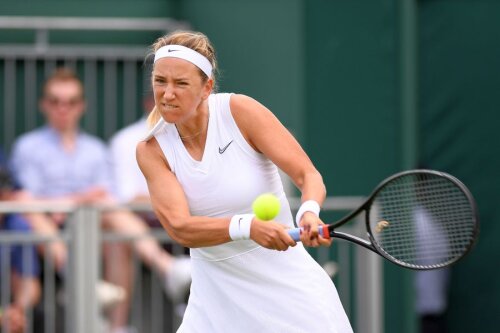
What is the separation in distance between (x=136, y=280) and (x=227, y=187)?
2.61 metres

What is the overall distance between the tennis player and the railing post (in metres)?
Result: 2.04

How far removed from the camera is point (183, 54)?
14.6ft

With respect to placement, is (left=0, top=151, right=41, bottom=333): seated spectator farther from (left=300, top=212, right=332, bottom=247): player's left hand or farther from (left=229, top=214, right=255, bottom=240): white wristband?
(left=300, top=212, right=332, bottom=247): player's left hand

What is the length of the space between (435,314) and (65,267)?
2.68m

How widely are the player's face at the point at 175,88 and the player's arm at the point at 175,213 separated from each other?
24 centimetres

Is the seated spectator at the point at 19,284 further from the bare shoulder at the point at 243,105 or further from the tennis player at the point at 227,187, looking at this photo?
the bare shoulder at the point at 243,105

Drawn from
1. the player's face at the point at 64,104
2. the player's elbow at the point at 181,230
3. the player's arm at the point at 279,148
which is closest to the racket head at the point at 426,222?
the player's arm at the point at 279,148

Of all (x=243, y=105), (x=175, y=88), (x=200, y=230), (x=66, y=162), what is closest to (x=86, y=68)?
(x=66, y=162)

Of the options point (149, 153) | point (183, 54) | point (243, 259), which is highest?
point (183, 54)

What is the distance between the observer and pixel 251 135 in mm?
4559

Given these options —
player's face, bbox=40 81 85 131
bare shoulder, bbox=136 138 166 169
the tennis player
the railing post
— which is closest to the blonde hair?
the tennis player

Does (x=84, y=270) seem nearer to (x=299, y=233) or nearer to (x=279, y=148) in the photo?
(x=279, y=148)

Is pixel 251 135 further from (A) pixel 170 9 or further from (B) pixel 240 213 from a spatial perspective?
(A) pixel 170 9

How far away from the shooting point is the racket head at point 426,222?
14.8 ft
